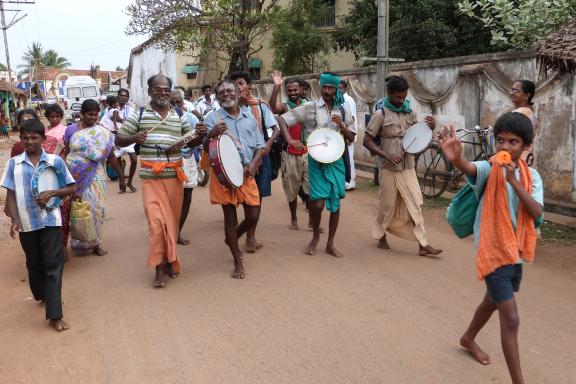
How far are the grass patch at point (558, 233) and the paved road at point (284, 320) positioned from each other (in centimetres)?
36

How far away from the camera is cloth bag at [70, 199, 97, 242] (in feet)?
19.6

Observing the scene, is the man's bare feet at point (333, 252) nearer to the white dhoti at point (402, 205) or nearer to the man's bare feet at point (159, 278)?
the white dhoti at point (402, 205)

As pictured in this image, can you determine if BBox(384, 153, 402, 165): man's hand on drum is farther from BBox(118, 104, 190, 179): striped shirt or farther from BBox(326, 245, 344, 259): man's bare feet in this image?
BBox(118, 104, 190, 179): striped shirt

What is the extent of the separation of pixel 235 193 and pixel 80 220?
6.13 feet

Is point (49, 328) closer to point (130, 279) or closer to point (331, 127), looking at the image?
point (130, 279)

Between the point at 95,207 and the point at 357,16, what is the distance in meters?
15.1

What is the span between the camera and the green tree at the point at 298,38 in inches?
912

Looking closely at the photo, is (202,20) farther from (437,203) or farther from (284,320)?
(284,320)

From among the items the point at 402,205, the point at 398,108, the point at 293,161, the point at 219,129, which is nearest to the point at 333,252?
the point at 402,205

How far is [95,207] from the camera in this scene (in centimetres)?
623

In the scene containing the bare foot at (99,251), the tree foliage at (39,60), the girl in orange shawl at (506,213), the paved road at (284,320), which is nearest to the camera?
the girl in orange shawl at (506,213)

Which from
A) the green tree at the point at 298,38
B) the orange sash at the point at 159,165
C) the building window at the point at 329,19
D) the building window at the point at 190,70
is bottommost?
the orange sash at the point at 159,165

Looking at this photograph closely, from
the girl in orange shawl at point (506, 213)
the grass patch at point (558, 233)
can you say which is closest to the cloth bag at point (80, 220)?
the girl in orange shawl at point (506, 213)

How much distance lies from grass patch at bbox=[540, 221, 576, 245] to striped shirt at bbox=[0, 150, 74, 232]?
213 inches
